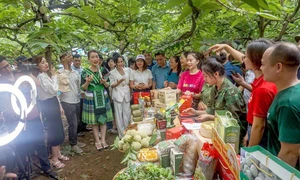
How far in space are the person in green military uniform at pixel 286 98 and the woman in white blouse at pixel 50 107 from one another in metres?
3.03

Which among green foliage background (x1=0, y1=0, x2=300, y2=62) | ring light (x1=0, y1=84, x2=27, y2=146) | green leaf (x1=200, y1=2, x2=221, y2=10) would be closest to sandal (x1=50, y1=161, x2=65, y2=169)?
green foliage background (x1=0, y1=0, x2=300, y2=62)

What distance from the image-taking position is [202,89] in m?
3.03

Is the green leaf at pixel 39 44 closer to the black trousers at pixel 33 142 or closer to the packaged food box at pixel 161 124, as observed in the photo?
the packaged food box at pixel 161 124

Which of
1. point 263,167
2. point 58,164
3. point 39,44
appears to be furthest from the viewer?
point 58,164

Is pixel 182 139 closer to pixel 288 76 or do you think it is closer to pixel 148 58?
pixel 288 76

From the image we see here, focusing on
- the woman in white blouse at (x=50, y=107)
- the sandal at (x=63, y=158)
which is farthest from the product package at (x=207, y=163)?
the sandal at (x=63, y=158)

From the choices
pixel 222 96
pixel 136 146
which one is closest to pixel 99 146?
pixel 136 146

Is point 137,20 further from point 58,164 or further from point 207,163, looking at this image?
point 58,164

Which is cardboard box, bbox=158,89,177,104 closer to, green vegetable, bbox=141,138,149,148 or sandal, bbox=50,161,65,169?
green vegetable, bbox=141,138,149,148

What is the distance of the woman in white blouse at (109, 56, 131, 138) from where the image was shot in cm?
445

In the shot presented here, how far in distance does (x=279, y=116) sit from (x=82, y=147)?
4.06 meters

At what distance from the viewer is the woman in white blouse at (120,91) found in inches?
175

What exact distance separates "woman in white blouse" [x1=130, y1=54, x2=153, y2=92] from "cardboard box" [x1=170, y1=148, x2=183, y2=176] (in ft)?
9.46

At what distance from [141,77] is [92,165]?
75.4 inches
